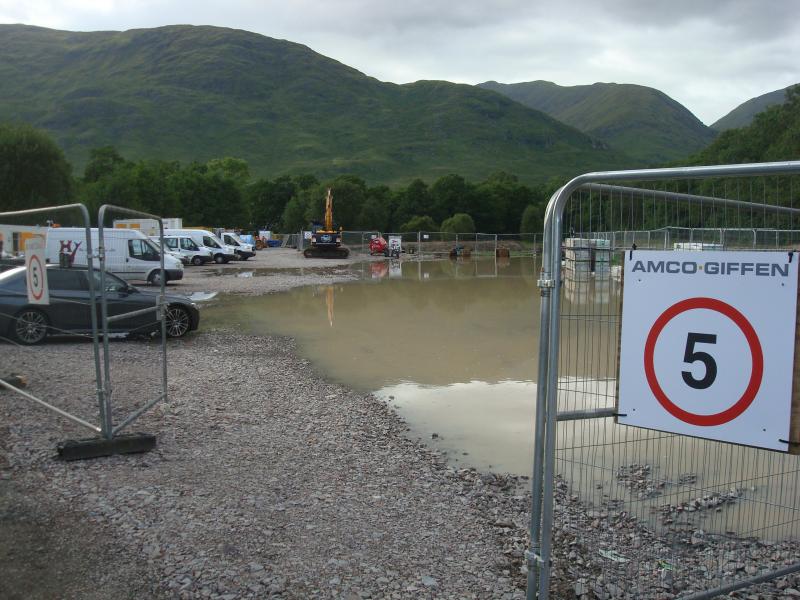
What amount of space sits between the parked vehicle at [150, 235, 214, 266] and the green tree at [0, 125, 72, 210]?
23211 millimetres

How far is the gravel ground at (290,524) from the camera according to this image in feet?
14.3

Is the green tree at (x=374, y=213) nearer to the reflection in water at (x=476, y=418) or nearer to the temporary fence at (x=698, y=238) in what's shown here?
the reflection in water at (x=476, y=418)

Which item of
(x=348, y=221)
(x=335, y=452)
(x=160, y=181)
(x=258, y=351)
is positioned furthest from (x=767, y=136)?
(x=335, y=452)

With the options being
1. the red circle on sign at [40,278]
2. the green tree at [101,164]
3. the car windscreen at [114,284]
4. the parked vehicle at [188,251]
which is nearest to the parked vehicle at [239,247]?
the parked vehicle at [188,251]

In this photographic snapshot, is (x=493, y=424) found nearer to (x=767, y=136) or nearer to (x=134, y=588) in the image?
(x=134, y=588)

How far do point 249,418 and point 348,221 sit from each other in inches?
3359

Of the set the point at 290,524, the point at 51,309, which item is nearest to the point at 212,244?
the point at 51,309

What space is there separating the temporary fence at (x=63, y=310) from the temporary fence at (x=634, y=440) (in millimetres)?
4413

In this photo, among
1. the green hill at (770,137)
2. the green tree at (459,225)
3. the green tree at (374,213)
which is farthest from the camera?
the green tree at (374,213)

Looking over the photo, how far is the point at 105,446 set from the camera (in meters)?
6.61

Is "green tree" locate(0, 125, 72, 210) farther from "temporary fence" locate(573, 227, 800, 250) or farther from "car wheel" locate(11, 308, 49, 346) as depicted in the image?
"temporary fence" locate(573, 227, 800, 250)

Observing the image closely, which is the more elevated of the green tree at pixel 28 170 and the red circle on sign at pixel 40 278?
the green tree at pixel 28 170

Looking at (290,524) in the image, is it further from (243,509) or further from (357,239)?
(357,239)

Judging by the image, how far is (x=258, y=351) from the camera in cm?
1380
